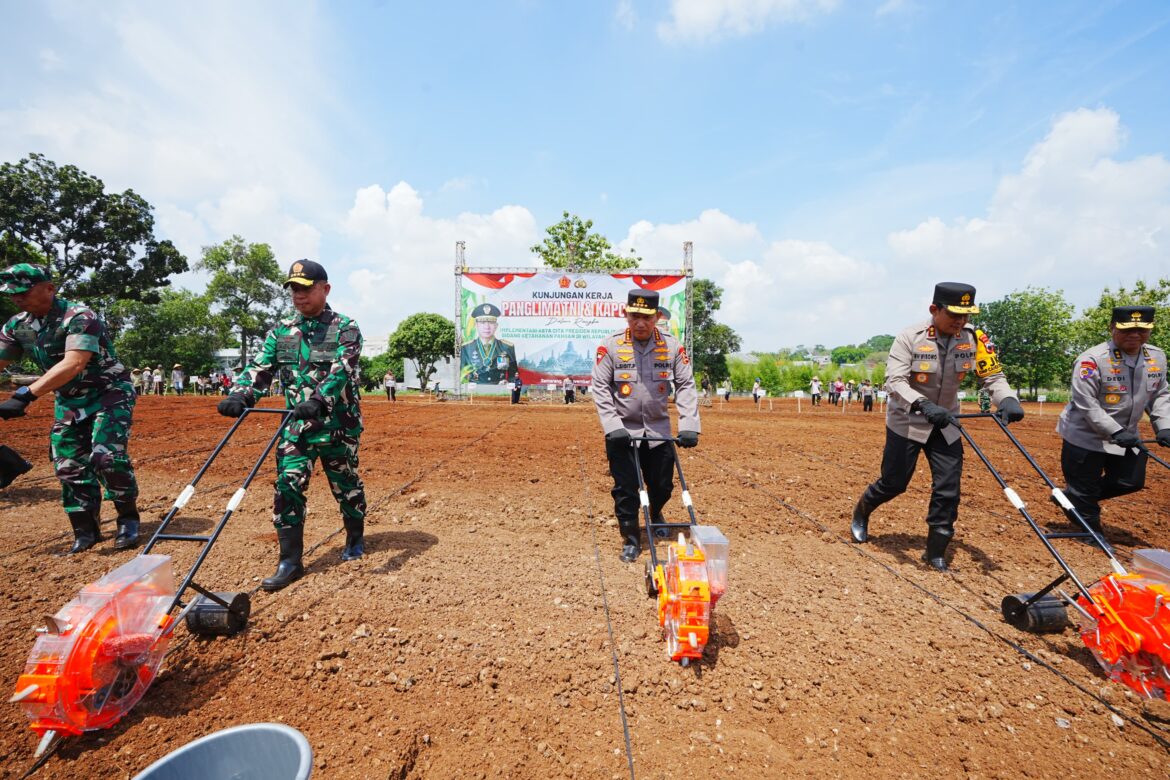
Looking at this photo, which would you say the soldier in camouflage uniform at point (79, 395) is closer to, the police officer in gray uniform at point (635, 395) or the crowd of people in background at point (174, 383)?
the police officer in gray uniform at point (635, 395)

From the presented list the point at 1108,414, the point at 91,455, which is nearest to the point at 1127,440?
the point at 1108,414

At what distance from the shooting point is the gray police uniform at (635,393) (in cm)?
411

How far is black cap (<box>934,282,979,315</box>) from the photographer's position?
3812 millimetres

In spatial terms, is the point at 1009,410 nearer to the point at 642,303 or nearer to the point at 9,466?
the point at 642,303

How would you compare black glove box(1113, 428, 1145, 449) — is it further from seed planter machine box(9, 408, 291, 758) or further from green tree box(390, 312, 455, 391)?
green tree box(390, 312, 455, 391)

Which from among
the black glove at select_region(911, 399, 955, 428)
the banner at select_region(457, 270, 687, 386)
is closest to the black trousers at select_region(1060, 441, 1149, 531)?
the black glove at select_region(911, 399, 955, 428)

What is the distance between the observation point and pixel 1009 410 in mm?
3434

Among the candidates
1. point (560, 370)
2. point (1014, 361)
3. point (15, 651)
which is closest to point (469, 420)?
point (560, 370)

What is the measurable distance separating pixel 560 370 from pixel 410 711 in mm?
23970

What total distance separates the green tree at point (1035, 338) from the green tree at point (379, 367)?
5723cm

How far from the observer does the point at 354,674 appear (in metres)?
2.64

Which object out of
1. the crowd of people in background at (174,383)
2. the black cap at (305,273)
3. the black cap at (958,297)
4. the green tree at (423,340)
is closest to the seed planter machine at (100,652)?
the black cap at (305,273)

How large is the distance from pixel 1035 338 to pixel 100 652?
53.5 metres

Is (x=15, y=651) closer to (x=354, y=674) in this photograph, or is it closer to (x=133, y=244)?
(x=354, y=674)
